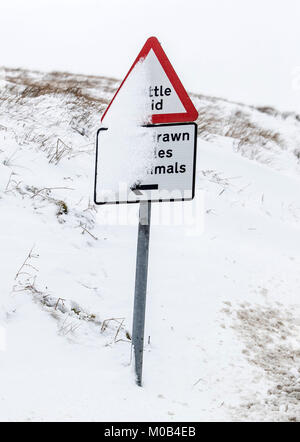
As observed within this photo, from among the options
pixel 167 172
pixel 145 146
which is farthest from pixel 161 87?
pixel 167 172

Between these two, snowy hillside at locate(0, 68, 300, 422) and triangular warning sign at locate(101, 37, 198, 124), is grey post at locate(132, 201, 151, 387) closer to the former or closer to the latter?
snowy hillside at locate(0, 68, 300, 422)

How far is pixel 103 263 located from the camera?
379 centimetres

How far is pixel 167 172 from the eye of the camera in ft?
8.50

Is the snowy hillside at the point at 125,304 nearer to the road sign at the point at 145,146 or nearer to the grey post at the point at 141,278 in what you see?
the grey post at the point at 141,278

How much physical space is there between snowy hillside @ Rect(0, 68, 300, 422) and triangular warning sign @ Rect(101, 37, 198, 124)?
4.53 feet

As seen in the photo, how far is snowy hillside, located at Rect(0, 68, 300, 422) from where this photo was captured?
2562 millimetres

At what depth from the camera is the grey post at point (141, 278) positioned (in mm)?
2643

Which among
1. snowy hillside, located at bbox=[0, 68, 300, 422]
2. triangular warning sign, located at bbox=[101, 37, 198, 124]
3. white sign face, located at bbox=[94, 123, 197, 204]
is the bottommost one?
snowy hillside, located at bbox=[0, 68, 300, 422]

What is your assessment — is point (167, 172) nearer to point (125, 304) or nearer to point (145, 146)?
point (145, 146)

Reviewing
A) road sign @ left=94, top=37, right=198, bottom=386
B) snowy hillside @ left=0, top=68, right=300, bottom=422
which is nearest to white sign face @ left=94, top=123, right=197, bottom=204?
road sign @ left=94, top=37, right=198, bottom=386

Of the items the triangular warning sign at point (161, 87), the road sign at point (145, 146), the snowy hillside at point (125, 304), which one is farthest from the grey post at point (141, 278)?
the triangular warning sign at point (161, 87)

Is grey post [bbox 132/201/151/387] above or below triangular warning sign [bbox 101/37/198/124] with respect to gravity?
below

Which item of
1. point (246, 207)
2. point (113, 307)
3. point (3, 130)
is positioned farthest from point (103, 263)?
point (246, 207)

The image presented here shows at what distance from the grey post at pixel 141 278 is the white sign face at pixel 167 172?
0.09 metres
